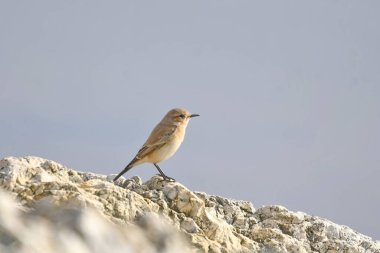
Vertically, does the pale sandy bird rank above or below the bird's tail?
above

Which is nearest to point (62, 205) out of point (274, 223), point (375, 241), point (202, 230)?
point (202, 230)

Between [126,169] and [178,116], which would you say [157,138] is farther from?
[126,169]

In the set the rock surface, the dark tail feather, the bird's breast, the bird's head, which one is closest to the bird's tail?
the dark tail feather

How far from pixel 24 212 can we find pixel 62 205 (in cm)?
40

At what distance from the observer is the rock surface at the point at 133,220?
6625mm

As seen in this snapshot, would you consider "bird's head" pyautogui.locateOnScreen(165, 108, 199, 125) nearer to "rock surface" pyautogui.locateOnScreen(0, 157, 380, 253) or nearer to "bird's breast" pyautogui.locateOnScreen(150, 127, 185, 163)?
"bird's breast" pyautogui.locateOnScreen(150, 127, 185, 163)

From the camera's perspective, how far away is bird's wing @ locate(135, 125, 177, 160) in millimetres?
11977

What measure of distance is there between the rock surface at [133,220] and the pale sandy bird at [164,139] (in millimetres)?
1646

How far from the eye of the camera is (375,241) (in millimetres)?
11484

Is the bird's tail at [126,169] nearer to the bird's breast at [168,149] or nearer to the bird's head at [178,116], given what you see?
the bird's breast at [168,149]

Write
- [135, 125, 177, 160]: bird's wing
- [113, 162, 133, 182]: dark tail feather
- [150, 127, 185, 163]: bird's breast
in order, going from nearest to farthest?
1. [113, 162, 133, 182]: dark tail feather
2. [135, 125, 177, 160]: bird's wing
3. [150, 127, 185, 163]: bird's breast

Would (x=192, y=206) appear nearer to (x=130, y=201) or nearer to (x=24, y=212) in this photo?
(x=130, y=201)

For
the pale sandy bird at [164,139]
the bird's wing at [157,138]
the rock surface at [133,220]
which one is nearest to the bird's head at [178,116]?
the pale sandy bird at [164,139]

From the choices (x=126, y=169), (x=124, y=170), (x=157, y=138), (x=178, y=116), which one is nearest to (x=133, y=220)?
(x=124, y=170)
